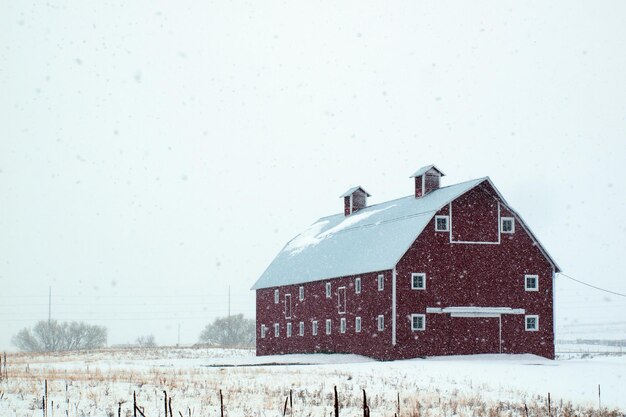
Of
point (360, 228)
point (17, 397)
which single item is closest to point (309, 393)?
point (17, 397)

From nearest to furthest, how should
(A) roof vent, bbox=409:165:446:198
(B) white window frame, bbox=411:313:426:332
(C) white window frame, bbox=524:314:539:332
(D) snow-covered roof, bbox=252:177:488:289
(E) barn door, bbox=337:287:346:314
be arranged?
(B) white window frame, bbox=411:313:426:332, (C) white window frame, bbox=524:314:539:332, (D) snow-covered roof, bbox=252:177:488:289, (E) barn door, bbox=337:287:346:314, (A) roof vent, bbox=409:165:446:198

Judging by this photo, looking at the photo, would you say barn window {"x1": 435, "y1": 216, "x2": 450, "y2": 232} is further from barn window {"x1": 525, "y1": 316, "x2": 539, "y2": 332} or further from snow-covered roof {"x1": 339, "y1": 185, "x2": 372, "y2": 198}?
snow-covered roof {"x1": 339, "y1": 185, "x2": 372, "y2": 198}

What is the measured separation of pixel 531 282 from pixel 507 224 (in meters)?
3.16

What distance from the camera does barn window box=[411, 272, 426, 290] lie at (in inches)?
1829

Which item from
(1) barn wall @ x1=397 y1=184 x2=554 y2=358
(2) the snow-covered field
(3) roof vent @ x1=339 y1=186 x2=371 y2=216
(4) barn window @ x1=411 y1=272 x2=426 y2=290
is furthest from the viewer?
(3) roof vent @ x1=339 y1=186 x2=371 y2=216

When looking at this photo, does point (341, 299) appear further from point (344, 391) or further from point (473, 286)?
point (344, 391)

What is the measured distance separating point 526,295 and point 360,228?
36.1ft

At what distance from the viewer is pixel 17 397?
22406mm

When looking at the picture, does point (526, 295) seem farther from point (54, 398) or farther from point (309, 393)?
point (54, 398)

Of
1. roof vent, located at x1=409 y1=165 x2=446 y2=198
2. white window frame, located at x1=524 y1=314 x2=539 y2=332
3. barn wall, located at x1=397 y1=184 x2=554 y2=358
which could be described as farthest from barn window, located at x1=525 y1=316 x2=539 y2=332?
roof vent, located at x1=409 y1=165 x2=446 y2=198

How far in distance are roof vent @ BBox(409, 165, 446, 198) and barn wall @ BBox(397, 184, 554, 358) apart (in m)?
4.74

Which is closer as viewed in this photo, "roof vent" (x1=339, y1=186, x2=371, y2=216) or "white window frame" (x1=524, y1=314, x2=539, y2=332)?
"white window frame" (x1=524, y1=314, x2=539, y2=332)

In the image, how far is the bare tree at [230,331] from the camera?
100875 mm

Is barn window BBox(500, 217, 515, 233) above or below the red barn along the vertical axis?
above
